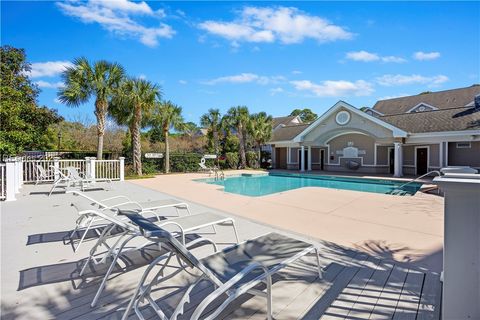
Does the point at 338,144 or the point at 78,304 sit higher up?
the point at 338,144

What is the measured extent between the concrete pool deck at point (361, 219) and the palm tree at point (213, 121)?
1639cm

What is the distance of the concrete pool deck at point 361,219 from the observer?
178 inches

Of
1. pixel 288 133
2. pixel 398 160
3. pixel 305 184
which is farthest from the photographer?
pixel 288 133

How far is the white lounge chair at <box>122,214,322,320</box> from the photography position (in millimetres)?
2052

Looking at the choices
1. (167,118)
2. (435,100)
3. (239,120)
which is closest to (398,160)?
(239,120)

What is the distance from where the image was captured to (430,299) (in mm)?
2752

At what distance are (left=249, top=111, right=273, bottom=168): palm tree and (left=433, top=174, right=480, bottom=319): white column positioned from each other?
23.3 m

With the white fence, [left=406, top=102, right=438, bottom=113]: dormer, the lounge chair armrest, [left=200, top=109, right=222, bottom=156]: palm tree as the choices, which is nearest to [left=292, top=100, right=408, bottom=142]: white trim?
[left=200, top=109, right=222, bottom=156]: palm tree

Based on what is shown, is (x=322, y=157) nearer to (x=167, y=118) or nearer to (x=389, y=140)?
(x=389, y=140)

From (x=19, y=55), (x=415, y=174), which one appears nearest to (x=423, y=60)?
(x=415, y=174)

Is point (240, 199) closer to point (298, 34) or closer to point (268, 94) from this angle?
point (298, 34)

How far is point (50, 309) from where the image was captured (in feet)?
8.55

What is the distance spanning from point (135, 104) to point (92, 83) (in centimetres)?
270

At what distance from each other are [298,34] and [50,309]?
13.0 meters
